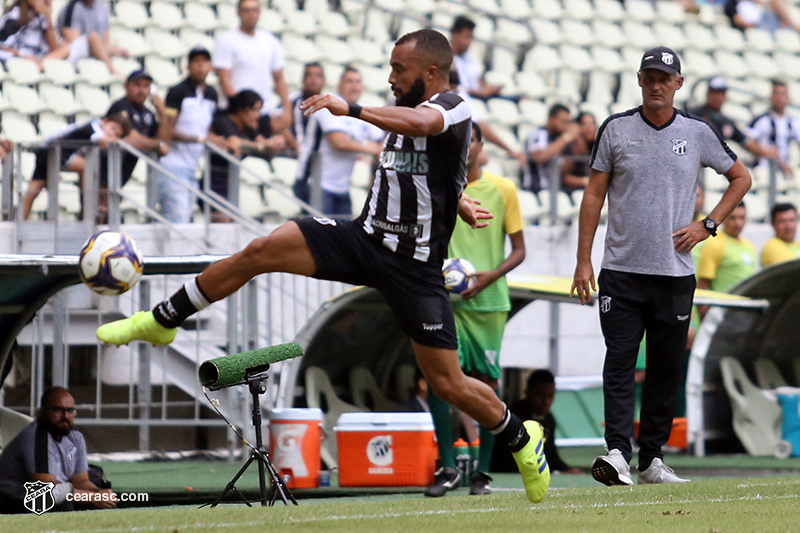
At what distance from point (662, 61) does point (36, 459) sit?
4.44m

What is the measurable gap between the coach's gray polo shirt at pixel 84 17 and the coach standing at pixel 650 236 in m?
8.40

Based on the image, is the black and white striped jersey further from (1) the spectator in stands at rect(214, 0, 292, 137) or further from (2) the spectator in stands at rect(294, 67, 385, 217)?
(1) the spectator in stands at rect(214, 0, 292, 137)

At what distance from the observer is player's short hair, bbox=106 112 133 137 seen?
11898 mm

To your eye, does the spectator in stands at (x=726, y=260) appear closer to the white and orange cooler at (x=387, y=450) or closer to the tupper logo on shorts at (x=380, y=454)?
the white and orange cooler at (x=387, y=450)

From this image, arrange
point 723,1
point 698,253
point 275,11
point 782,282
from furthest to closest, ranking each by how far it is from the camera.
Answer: point 723,1 → point 275,11 → point 698,253 → point 782,282

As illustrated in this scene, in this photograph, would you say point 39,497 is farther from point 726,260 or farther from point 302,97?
point 726,260

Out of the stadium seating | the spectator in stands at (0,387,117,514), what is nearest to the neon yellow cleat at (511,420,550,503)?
the spectator in stands at (0,387,117,514)

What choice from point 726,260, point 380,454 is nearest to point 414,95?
point 380,454

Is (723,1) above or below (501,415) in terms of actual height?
above

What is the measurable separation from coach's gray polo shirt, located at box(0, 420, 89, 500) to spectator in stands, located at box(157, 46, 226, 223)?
4.06m

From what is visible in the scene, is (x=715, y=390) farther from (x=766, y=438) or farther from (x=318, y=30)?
(x=318, y=30)

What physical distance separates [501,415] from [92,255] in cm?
229

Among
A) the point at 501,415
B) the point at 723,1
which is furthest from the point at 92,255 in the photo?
the point at 723,1

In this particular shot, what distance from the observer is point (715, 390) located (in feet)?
38.5
